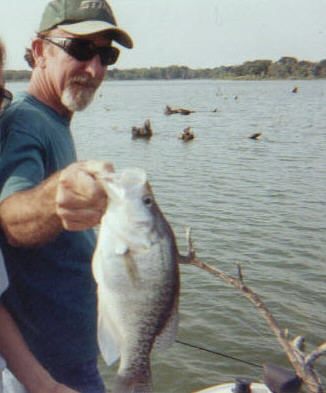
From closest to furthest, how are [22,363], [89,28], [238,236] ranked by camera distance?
[22,363]
[89,28]
[238,236]

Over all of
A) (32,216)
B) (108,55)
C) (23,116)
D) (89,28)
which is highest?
(89,28)

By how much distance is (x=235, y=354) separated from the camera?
791cm

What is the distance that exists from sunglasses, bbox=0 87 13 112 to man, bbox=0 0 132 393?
0.04 m

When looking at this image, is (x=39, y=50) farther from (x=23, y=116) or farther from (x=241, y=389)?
(x=241, y=389)

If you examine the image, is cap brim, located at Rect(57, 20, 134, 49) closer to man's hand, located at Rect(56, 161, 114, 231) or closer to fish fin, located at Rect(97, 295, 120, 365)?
man's hand, located at Rect(56, 161, 114, 231)

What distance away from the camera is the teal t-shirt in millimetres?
2678

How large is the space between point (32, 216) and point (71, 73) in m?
1.28

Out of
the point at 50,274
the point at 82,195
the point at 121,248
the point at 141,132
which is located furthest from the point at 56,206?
the point at 141,132

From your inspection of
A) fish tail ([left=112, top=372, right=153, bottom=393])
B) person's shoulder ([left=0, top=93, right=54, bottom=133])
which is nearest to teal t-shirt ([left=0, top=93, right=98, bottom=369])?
person's shoulder ([left=0, top=93, right=54, bottom=133])

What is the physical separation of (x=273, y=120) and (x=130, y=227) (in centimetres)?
4106

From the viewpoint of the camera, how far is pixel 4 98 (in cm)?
278

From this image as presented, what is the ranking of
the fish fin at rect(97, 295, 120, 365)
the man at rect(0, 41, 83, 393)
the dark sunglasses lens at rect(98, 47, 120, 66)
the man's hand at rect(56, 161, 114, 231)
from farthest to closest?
the dark sunglasses lens at rect(98, 47, 120, 66) → the man at rect(0, 41, 83, 393) → the fish fin at rect(97, 295, 120, 365) → the man's hand at rect(56, 161, 114, 231)

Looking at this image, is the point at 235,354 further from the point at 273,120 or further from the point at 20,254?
the point at 273,120

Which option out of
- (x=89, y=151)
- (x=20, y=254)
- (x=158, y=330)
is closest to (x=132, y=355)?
(x=158, y=330)
